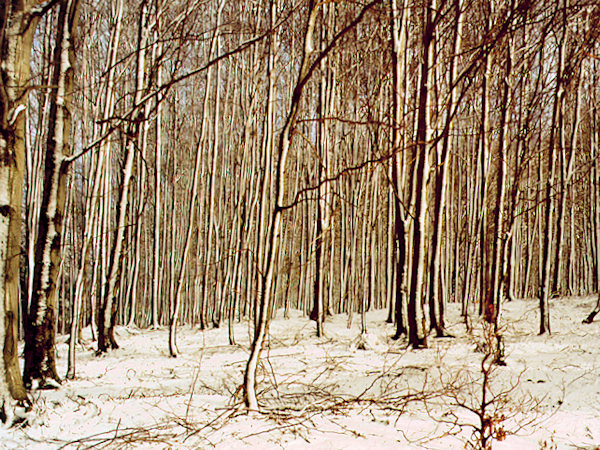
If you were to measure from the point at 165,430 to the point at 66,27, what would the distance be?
195 inches

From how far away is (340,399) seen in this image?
4.49m

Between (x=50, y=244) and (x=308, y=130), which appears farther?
(x=308, y=130)

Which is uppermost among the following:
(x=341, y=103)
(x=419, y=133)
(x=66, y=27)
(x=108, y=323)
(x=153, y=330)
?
(x=341, y=103)

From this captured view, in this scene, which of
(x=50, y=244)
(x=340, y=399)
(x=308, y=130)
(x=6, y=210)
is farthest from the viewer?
(x=308, y=130)

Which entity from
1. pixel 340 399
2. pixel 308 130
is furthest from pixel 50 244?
pixel 308 130

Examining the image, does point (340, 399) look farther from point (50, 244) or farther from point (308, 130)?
point (308, 130)

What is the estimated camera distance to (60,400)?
4812mm

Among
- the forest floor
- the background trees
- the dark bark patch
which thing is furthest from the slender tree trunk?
the dark bark patch

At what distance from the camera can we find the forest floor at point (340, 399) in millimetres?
3455

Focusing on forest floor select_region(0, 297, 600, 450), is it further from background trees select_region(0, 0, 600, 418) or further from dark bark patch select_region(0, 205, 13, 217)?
dark bark patch select_region(0, 205, 13, 217)

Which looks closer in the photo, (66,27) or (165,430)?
(165,430)

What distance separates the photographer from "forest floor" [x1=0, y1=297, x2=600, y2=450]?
3455 millimetres

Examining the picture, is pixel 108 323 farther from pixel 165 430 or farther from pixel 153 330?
pixel 165 430

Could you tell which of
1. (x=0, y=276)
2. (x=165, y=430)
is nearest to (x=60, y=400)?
(x=0, y=276)
